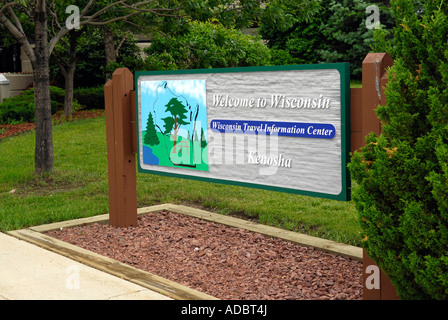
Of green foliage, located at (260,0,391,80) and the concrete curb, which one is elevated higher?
green foliage, located at (260,0,391,80)

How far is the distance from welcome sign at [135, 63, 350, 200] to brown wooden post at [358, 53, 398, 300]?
316 mm

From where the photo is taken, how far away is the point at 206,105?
572 cm

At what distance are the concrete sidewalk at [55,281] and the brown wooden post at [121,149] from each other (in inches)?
47.6

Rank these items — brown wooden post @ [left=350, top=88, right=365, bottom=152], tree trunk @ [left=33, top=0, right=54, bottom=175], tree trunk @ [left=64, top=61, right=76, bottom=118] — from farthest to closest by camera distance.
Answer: tree trunk @ [left=64, top=61, right=76, bottom=118], tree trunk @ [left=33, top=0, right=54, bottom=175], brown wooden post @ [left=350, top=88, right=365, bottom=152]

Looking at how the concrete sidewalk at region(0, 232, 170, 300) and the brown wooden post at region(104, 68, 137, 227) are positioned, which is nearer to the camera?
the concrete sidewalk at region(0, 232, 170, 300)

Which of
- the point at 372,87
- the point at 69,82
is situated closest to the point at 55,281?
the point at 372,87

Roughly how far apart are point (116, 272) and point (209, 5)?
507cm

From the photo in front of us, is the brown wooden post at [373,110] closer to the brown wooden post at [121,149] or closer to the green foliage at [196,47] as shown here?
the brown wooden post at [121,149]

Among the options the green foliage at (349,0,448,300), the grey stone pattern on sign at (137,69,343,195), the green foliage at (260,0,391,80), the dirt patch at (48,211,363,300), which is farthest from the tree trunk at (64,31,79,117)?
the green foliage at (349,0,448,300)

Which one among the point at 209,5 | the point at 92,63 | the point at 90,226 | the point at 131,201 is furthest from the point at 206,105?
the point at 92,63

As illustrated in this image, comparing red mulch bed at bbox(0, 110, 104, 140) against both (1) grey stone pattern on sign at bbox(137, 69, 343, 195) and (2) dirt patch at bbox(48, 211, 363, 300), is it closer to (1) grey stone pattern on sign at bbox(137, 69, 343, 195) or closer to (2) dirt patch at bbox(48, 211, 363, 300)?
(2) dirt patch at bbox(48, 211, 363, 300)

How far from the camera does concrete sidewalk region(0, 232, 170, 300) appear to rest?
420 centimetres

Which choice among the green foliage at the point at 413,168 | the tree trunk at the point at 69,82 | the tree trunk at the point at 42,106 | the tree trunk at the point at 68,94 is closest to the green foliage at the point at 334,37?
the tree trunk at the point at 69,82
